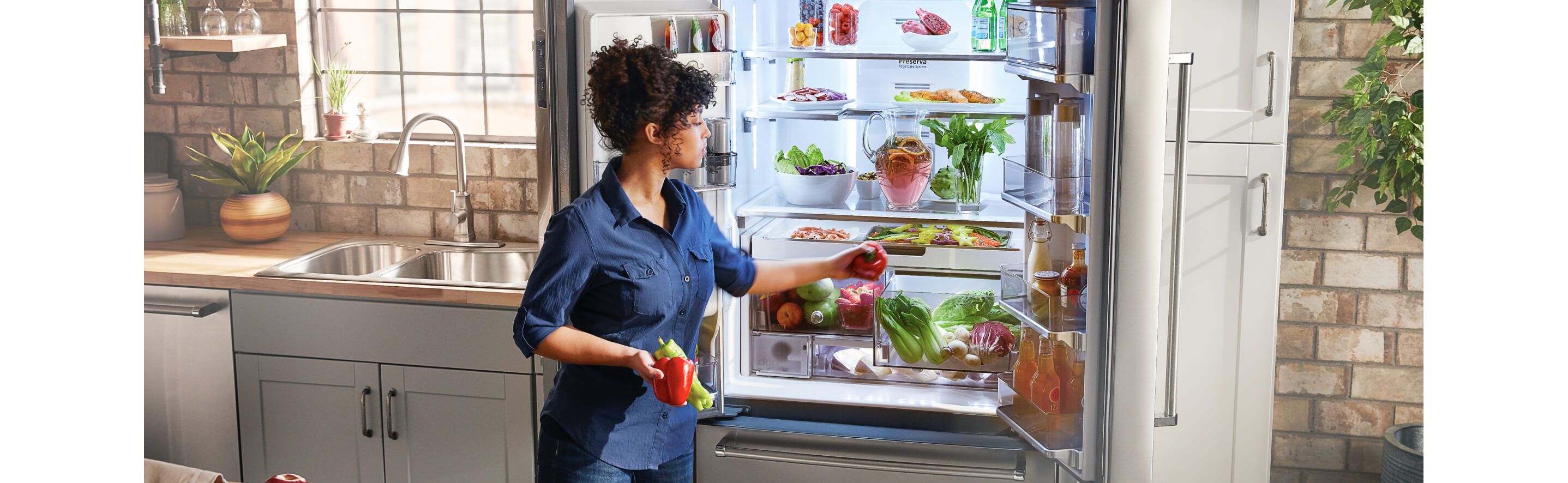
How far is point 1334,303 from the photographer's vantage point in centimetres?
287

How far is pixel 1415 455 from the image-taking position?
2.59m

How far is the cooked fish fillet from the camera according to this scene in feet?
8.25

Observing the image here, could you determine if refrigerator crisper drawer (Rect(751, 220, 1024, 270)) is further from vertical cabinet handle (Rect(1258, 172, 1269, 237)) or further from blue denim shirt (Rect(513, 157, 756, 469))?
blue denim shirt (Rect(513, 157, 756, 469))

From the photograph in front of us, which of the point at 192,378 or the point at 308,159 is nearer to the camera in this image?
the point at 192,378

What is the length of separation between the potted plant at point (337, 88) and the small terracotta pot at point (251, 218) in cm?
27

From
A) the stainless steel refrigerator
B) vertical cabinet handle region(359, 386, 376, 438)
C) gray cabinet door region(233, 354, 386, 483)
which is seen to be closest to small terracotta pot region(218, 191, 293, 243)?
gray cabinet door region(233, 354, 386, 483)

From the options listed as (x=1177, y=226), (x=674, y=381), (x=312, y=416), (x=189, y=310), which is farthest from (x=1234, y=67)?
(x=189, y=310)

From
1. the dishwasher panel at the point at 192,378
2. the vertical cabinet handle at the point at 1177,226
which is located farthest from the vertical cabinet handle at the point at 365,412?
the vertical cabinet handle at the point at 1177,226

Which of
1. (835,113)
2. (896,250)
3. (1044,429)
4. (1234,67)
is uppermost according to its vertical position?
(1234,67)

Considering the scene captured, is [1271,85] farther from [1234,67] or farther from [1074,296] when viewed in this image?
[1074,296]

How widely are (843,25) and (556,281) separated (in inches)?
43.7

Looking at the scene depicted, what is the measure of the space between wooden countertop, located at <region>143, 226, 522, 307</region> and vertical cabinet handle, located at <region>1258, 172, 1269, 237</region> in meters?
1.72

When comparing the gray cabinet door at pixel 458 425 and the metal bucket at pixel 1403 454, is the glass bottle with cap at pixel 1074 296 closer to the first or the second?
the metal bucket at pixel 1403 454

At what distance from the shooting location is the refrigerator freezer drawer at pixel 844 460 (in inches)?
95.6
